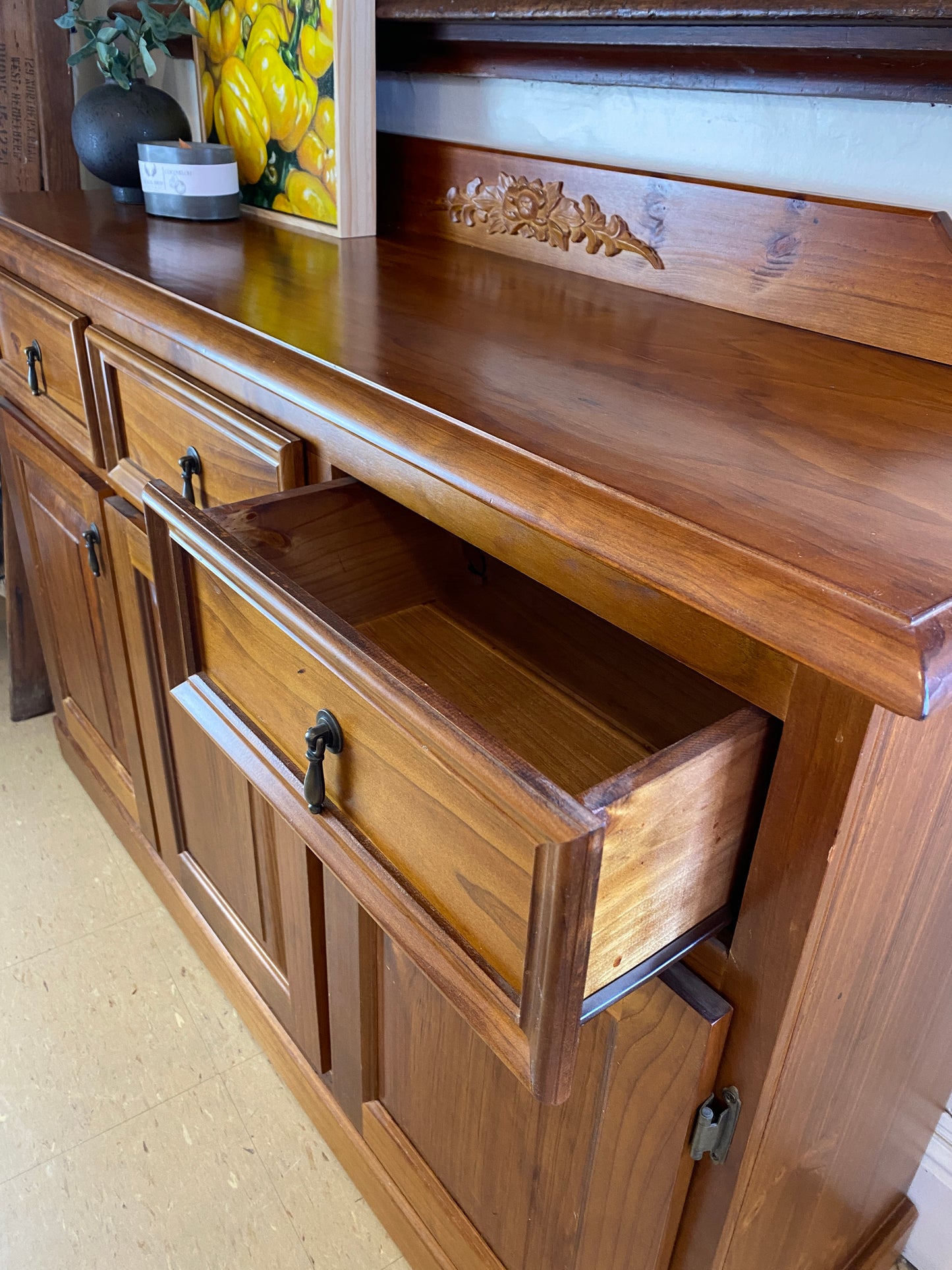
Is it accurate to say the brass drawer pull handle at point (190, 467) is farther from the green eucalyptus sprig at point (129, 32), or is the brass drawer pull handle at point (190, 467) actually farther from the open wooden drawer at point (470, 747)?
the green eucalyptus sprig at point (129, 32)

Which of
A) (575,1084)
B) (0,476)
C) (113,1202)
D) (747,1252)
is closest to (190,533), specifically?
(575,1084)

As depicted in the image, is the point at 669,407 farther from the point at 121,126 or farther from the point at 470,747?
the point at 121,126

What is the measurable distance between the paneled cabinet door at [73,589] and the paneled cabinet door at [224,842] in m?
0.05

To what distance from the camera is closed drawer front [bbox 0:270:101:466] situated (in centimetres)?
92

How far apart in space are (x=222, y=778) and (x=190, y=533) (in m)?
0.44

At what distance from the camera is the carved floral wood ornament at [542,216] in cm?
78

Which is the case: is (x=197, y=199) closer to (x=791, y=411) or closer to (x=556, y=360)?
(x=556, y=360)

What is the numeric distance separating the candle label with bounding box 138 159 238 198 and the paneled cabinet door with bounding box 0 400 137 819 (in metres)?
0.32

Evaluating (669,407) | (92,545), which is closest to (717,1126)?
(669,407)

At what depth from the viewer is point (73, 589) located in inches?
45.9

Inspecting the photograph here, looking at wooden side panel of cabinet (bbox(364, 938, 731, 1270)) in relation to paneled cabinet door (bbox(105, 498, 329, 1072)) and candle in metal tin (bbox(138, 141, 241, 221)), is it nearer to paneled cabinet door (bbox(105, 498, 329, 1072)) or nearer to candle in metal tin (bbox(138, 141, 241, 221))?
paneled cabinet door (bbox(105, 498, 329, 1072))

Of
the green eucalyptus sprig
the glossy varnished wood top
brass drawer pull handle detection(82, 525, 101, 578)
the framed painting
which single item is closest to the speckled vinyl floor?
brass drawer pull handle detection(82, 525, 101, 578)

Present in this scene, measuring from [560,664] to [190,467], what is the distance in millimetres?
351

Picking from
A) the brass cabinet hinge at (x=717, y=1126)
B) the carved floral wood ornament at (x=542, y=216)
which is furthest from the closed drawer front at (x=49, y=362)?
the brass cabinet hinge at (x=717, y=1126)
